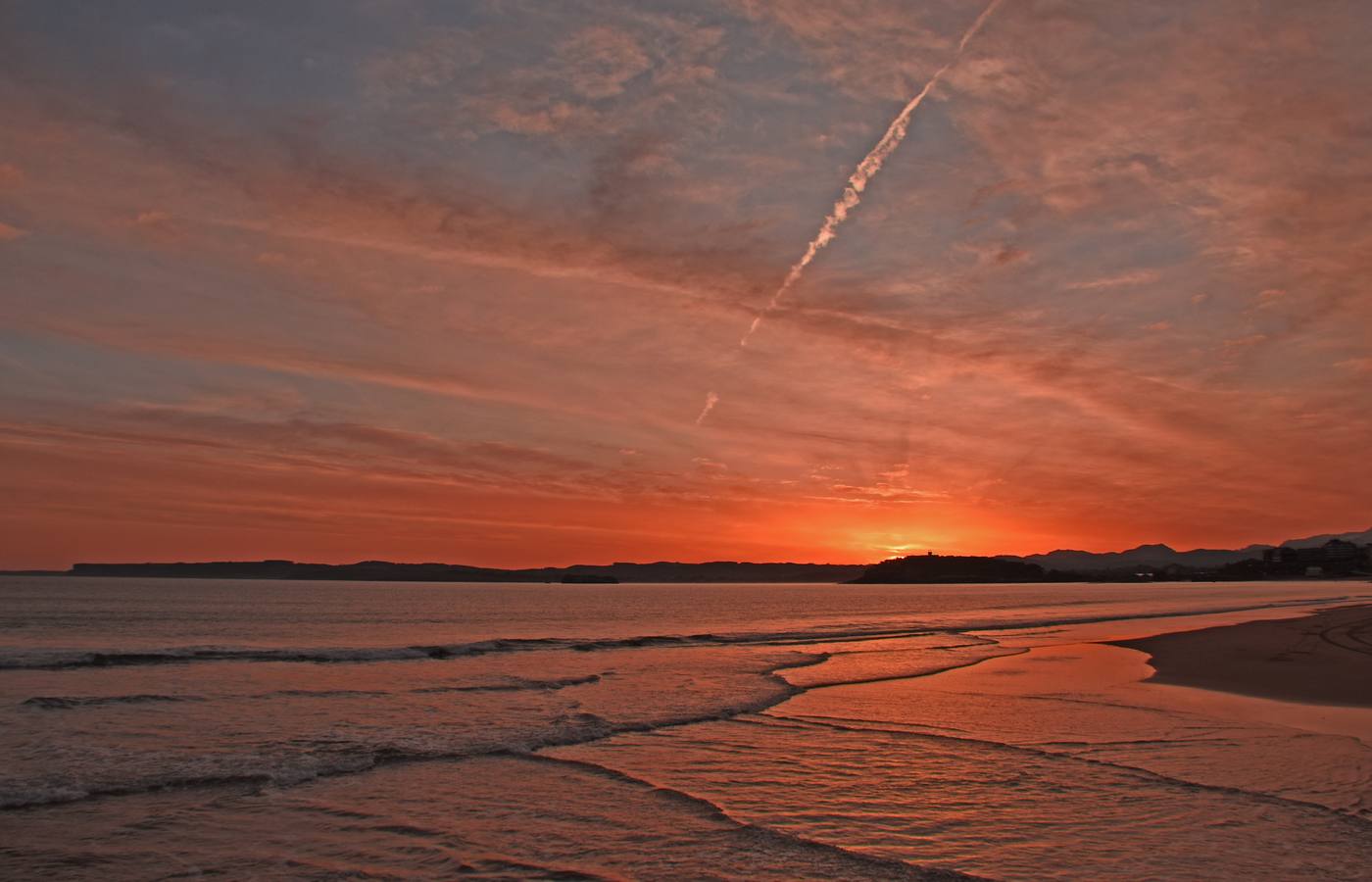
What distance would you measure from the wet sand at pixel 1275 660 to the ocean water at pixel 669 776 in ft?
7.77

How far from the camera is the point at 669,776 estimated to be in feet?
51.0

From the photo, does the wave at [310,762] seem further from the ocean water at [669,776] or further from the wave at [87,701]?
the wave at [87,701]

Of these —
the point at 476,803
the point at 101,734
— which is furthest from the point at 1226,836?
the point at 101,734

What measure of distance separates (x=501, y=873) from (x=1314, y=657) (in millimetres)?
37045

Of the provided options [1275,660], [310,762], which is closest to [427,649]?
[310,762]

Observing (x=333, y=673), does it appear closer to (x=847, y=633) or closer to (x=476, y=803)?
(x=476, y=803)

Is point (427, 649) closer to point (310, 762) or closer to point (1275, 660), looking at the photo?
point (310, 762)

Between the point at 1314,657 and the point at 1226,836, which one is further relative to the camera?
the point at 1314,657

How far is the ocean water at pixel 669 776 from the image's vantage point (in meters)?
10.9

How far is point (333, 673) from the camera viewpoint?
33.3 meters

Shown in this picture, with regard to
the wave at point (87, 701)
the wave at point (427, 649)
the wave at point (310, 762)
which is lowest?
the wave at point (427, 649)

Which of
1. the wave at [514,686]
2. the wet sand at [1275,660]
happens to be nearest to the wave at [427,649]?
the wave at [514,686]

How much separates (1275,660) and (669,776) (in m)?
30.8

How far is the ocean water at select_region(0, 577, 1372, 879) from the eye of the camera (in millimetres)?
10852
